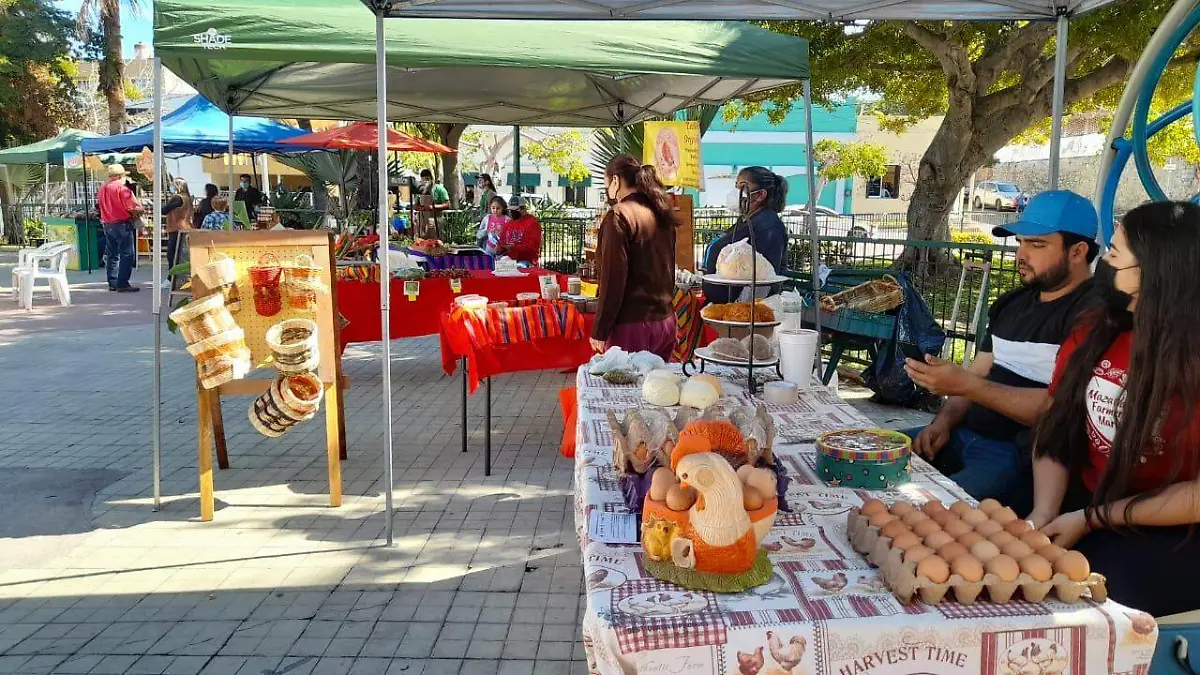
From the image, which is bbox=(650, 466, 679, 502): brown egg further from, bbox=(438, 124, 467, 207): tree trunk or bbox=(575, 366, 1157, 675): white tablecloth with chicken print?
bbox=(438, 124, 467, 207): tree trunk

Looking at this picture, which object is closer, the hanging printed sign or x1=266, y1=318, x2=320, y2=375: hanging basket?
x1=266, y1=318, x2=320, y2=375: hanging basket

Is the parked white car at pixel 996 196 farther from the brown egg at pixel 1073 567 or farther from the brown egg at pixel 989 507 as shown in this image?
the brown egg at pixel 1073 567

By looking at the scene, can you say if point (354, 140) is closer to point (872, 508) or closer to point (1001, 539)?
point (872, 508)

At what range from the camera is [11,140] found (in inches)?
1000

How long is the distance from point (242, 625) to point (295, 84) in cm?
503

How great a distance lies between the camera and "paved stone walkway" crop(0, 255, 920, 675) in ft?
10.2

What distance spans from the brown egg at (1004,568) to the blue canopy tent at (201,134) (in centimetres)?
1165

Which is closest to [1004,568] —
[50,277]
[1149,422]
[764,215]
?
[1149,422]

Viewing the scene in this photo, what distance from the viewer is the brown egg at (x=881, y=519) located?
5.99ft

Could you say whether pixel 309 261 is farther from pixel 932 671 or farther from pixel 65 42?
pixel 65 42

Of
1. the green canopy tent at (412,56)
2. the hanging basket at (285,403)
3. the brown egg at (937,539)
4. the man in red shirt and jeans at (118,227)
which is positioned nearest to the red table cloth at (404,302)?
the green canopy tent at (412,56)

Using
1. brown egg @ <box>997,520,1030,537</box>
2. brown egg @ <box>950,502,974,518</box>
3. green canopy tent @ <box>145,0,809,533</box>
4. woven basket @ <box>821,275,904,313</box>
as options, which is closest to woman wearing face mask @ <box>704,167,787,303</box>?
green canopy tent @ <box>145,0,809,533</box>

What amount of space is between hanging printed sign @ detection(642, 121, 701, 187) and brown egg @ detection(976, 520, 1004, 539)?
5.99m

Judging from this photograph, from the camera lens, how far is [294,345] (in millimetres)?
3893
